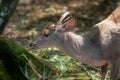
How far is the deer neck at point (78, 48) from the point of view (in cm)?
642

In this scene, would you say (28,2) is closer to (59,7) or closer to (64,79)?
(59,7)

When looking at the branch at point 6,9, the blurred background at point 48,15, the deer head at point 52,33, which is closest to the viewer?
the deer head at point 52,33

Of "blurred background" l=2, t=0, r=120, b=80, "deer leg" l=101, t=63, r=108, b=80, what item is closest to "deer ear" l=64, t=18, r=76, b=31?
"deer leg" l=101, t=63, r=108, b=80

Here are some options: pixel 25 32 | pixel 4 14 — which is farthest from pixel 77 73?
pixel 25 32

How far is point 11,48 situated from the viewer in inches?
235

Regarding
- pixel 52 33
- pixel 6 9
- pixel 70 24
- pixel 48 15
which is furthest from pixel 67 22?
pixel 48 15

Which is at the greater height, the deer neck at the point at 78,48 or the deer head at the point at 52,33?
the deer head at the point at 52,33

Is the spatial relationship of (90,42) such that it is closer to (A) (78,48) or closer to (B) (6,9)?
(A) (78,48)

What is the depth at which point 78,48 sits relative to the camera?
6.54 metres

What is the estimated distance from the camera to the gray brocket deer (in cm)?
635

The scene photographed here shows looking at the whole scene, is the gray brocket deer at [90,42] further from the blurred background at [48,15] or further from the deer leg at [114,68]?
the blurred background at [48,15]

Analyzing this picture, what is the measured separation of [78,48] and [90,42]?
21 cm

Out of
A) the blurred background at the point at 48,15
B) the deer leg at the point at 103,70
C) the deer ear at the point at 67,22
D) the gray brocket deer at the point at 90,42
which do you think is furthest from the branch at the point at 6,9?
the deer leg at the point at 103,70

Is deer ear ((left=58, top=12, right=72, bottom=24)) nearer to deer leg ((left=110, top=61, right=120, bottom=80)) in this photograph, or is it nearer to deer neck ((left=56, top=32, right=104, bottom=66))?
deer neck ((left=56, top=32, right=104, bottom=66))
